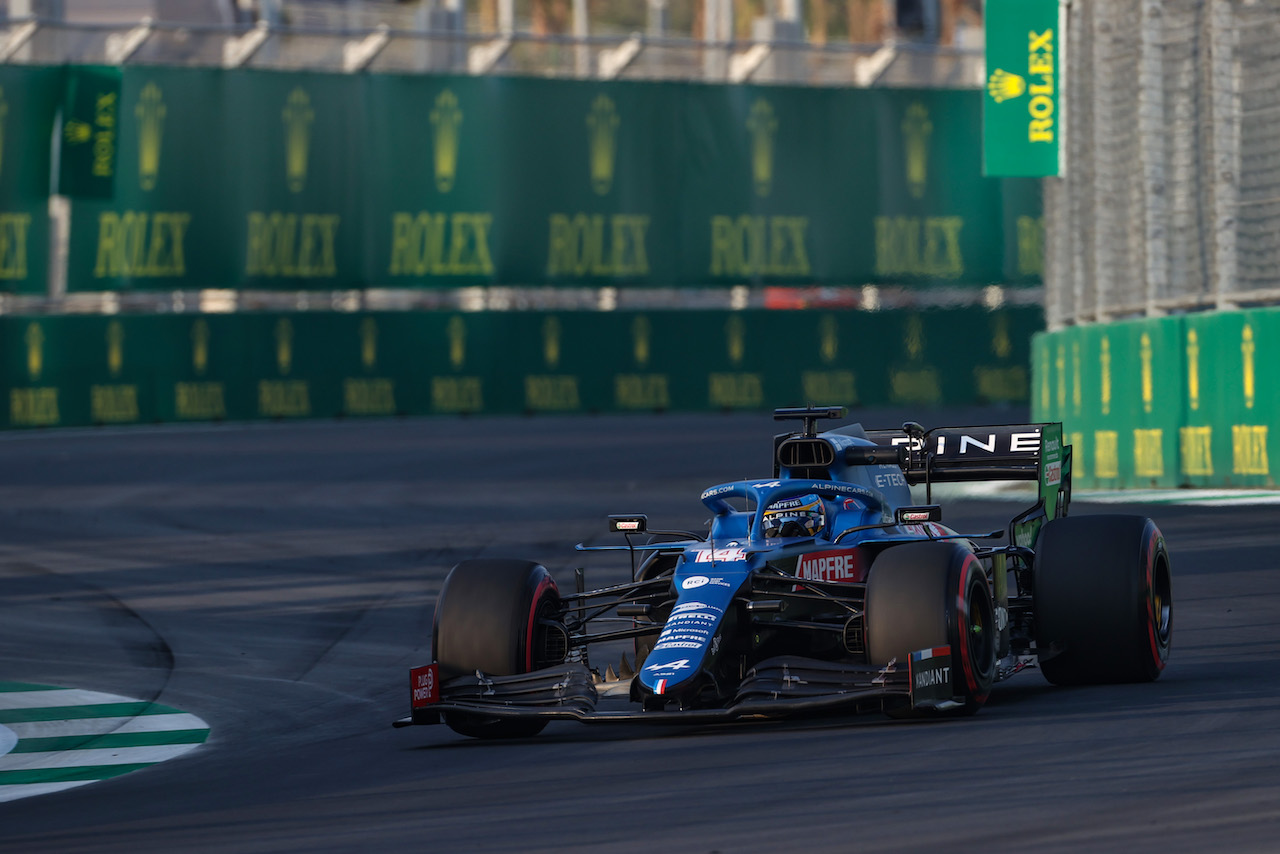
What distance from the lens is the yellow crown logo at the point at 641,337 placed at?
1372 inches

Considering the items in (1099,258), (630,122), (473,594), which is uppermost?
(630,122)

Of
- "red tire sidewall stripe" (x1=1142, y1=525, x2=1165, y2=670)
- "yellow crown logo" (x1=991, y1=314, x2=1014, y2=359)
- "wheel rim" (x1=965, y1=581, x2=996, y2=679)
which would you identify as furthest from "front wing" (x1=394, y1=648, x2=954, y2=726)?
"yellow crown logo" (x1=991, y1=314, x2=1014, y2=359)

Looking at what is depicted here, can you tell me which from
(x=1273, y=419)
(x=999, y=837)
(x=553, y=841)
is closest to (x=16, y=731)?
(x=553, y=841)

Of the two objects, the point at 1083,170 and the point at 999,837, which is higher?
the point at 1083,170

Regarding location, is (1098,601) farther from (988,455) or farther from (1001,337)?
(1001,337)

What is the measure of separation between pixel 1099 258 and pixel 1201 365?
2754mm

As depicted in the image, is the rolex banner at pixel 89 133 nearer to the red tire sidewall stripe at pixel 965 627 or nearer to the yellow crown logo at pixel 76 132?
the yellow crown logo at pixel 76 132

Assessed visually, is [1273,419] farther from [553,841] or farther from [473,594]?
[553,841]

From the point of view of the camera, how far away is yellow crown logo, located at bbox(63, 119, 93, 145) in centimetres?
3228

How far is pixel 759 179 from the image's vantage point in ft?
117

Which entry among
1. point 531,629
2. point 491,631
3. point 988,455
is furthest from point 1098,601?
point 491,631

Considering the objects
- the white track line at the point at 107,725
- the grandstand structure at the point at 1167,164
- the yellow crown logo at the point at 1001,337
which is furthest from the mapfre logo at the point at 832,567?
the yellow crown logo at the point at 1001,337

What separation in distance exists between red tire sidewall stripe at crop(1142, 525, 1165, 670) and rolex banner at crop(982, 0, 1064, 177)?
1425cm

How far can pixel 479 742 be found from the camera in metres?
9.08
